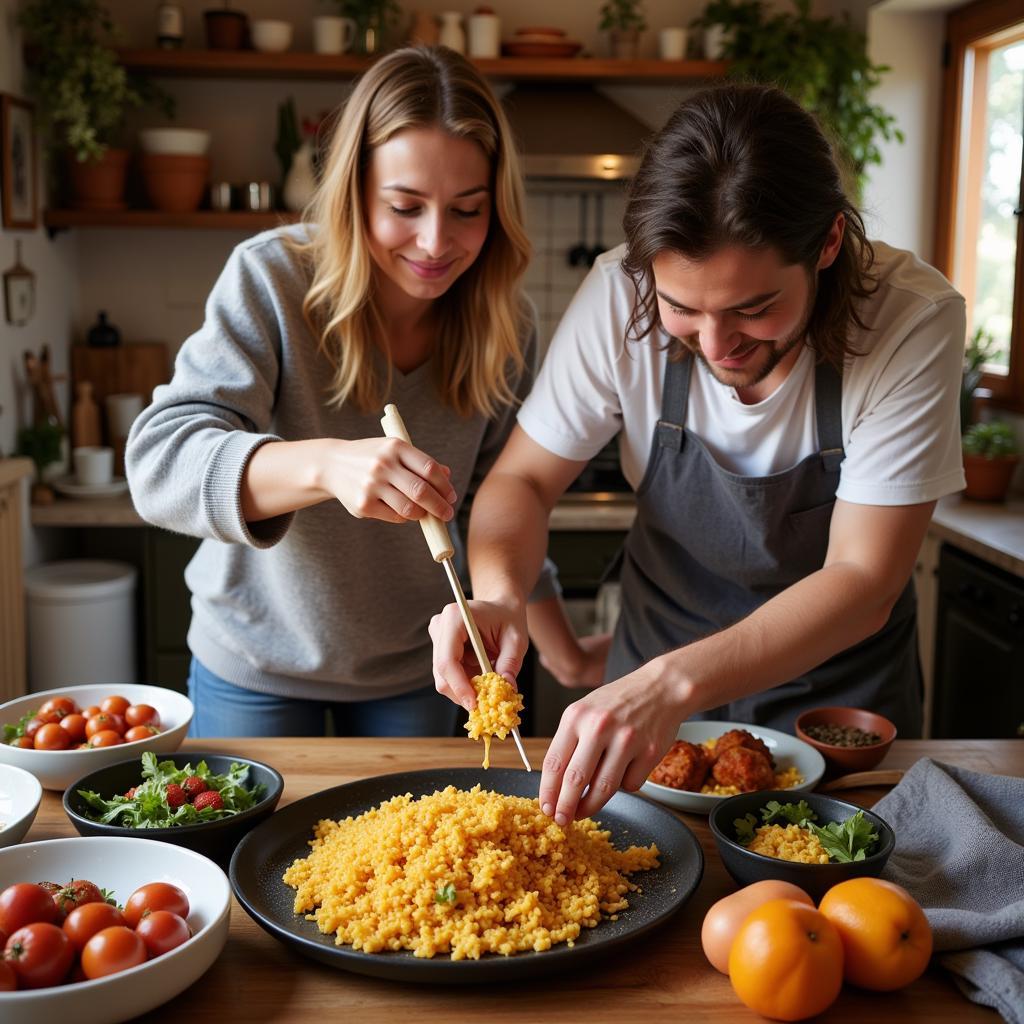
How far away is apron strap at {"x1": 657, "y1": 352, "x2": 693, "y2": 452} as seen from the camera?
1.78 meters

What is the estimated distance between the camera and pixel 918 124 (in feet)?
13.5

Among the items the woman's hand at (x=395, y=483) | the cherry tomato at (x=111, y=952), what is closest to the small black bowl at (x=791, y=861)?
the woman's hand at (x=395, y=483)

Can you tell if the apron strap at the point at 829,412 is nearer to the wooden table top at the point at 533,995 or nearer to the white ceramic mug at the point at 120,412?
the wooden table top at the point at 533,995

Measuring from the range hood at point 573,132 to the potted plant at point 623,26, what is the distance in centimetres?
16

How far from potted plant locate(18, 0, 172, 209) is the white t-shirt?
244 centimetres

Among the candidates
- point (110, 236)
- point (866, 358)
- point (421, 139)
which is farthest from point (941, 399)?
point (110, 236)

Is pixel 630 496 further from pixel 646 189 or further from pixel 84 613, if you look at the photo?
pixel 646 189

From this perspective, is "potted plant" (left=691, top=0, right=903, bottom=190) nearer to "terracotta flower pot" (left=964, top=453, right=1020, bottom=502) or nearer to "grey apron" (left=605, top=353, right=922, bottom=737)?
"terracotta flower pot" (left=964, top=453, right=1020, bottom=502)

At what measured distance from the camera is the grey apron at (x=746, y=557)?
177cm

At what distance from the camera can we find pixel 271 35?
3.88 meters

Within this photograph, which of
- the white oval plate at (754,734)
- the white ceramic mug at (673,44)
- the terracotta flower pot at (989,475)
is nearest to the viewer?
the white oval plate at (754,734)

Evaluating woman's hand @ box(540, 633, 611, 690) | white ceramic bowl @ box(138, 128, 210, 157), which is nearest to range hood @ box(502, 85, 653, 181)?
white ceramic bowl @ box(138, 128, 210, 157)

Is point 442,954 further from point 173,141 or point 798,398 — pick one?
point 173,141

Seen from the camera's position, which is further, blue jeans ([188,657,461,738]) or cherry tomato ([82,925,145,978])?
blue jeans ([188,657,461,738])
